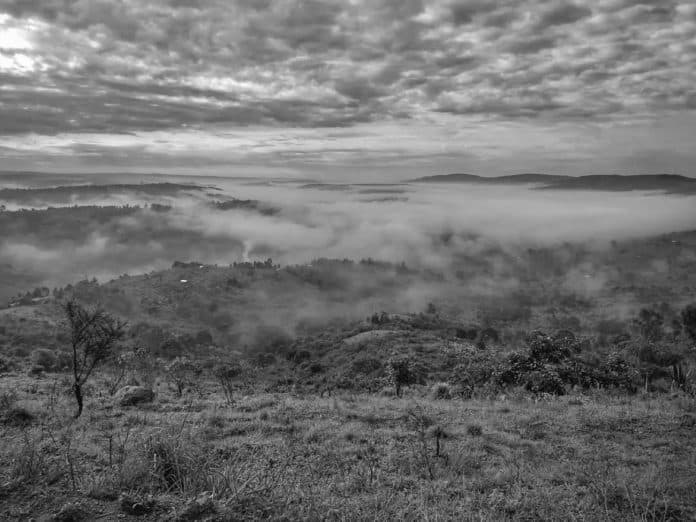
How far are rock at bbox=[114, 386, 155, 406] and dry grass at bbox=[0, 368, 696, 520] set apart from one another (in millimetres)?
923

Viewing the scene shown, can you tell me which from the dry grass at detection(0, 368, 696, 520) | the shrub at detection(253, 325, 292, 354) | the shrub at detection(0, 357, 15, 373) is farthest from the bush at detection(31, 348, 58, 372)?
the shrub at detection(253, 325, 292, 354)

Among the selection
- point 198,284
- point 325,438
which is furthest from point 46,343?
point 198,284

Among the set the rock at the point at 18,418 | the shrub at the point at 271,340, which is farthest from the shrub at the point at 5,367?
the shrub at the point at 271,340

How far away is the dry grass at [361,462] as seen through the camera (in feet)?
19.6

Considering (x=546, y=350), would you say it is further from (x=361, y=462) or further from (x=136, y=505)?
(x=136, y=505)

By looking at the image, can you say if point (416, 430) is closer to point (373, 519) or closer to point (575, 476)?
point (575, 476)

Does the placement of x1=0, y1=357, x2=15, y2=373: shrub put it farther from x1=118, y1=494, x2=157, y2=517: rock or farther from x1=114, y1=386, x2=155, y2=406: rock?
x1=118, y1=494, x2=157, y2=517: rock

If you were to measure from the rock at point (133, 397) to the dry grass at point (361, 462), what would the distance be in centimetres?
92

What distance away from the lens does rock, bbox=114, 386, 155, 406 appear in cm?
1733

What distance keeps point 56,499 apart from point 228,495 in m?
2.07

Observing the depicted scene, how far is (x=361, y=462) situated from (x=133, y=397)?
38.3 feet

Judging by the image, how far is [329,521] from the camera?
18.0 ft

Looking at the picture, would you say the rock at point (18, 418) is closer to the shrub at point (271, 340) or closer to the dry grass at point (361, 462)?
the dry grass at point (361, 462)

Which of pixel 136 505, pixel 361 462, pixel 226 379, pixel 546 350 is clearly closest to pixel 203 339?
pixel 226 379
